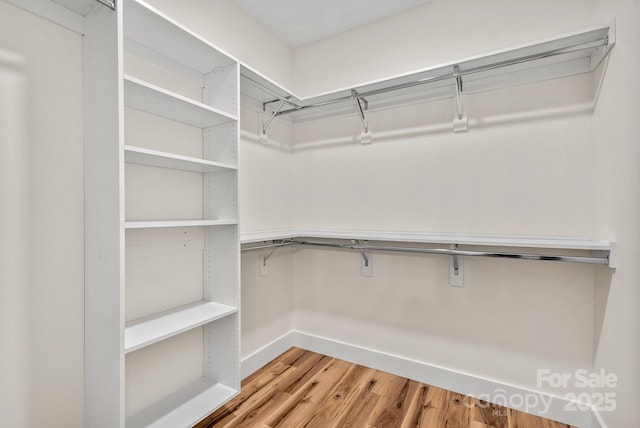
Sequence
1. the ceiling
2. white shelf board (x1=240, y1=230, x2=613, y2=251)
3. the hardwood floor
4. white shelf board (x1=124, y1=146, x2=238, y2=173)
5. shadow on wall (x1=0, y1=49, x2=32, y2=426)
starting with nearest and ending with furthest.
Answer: shadow on wall (x1=0, y1=49, x2=32, y2=426) < white shelf board (x1=124, y1=146, x2=238, y2=173) < white shelf board (x1=240, y1=230, x2=613, y2=251) < the hardwood floor < the ceiling

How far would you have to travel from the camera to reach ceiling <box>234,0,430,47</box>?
2023mm

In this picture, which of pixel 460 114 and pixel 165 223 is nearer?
pixel 165 223

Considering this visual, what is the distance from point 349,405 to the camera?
1758 millimetres

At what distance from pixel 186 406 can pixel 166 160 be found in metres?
1.25

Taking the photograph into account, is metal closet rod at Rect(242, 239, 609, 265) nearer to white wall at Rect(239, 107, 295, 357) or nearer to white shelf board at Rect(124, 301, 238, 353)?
white wall at Rect(239, 107, 295, 357)

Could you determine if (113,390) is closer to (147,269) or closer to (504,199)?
(147,269)

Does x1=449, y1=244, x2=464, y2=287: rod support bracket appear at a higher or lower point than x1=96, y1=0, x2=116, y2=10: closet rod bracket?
lower

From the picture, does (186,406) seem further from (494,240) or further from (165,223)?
(494,240)

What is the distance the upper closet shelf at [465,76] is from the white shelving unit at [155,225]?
41 cm

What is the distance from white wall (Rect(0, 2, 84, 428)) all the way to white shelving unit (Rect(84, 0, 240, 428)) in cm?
6

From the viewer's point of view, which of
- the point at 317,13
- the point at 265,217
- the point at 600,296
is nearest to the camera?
the point at 600,296

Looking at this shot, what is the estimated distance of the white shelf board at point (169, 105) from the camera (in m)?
1.22

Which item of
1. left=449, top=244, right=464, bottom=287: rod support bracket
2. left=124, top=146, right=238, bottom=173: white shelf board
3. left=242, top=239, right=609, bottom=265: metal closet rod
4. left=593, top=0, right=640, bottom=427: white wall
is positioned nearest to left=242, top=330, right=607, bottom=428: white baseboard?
left=593, top=0, right=640, bottom=427: white wall

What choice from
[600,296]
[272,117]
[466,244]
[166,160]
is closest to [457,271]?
[466,244]
